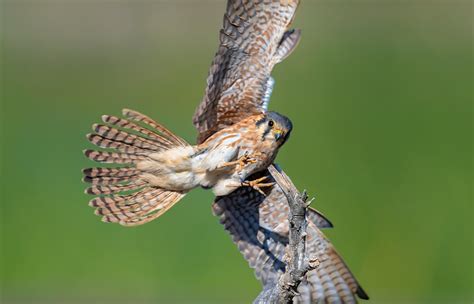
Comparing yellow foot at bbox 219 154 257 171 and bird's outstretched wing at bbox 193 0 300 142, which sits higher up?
bird's outstretched wing at bbox 193 0 300 142

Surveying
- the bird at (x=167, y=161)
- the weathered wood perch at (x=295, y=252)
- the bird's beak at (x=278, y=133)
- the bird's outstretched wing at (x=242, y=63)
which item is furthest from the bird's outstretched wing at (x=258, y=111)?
the weathered wood perch at (x=295, y=252)

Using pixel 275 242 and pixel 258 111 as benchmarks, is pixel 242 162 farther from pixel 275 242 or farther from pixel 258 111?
pixel 275 242

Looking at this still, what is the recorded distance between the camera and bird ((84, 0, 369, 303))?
641cm

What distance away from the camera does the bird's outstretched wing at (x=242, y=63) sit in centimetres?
666

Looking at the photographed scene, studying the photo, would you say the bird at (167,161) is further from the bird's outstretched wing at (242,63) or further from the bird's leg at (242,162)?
the bird's outstretched wing at (242,63)

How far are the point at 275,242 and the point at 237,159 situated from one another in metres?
1.06

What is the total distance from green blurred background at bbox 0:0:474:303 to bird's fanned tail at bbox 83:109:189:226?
5312 mm

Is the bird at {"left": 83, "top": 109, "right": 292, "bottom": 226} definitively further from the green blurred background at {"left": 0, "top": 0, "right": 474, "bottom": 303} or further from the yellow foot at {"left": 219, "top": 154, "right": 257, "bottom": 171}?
the green blurred background at {"left": 0, "top": 0, "right": 474, "bottom": 303}

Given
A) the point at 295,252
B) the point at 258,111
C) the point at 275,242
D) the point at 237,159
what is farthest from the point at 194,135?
the point at 295,252

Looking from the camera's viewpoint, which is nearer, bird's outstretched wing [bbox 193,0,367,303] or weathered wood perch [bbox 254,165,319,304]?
weathered wood perch [bbox 254,165,319,304]

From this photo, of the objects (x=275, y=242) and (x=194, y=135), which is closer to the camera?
(x=275, y=242)

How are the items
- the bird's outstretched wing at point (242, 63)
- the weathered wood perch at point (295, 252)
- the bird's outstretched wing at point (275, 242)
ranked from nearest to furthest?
1. the weathered wood perch at point (295, 252)
2. the bird's outstretched wing at point (242, 63)
3. the bird's outstretched wing at point (275, 242)

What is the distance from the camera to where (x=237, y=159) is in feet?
21.2

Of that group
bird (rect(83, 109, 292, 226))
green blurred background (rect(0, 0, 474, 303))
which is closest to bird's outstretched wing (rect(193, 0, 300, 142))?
bird (rect(83, 109, 292, 226))
